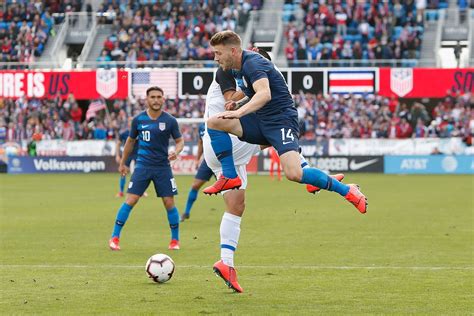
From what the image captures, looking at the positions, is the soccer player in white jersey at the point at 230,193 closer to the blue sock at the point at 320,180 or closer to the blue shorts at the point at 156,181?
the blue sock at the point at 320,180

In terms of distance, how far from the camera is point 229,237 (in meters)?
9.66

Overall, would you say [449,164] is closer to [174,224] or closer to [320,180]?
[174,224]

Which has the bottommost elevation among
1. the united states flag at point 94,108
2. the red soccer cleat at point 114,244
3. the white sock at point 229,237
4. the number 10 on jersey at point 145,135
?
the united states flag at point 94,108

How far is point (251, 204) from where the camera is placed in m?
23.2

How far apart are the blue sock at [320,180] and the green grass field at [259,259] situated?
0.99 meters

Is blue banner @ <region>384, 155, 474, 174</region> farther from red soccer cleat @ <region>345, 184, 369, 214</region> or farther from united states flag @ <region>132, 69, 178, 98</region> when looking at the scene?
red soccer cleat @ <region>345, 184, 369, 214</region>

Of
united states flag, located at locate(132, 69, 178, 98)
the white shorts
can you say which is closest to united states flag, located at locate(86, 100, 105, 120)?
united states flag, located at locate(132, 69, 178, 98)

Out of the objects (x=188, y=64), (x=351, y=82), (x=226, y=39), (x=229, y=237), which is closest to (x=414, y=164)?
(x=351, y=82)

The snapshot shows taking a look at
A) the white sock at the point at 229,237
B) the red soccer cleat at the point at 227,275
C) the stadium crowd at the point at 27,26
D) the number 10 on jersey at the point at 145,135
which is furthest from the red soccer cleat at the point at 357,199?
the stadium crowd at the point at 27,26

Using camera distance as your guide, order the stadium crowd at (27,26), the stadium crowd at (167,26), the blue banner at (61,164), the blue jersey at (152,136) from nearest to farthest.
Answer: the blue jersey at (152,136) < the blue banner at (61,164) < the stadium crowd at (167,26) < the stadium crowd at (27,26)

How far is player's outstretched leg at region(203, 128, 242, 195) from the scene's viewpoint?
31.3 feet

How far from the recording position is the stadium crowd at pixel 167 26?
152 ft

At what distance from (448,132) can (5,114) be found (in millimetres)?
19765

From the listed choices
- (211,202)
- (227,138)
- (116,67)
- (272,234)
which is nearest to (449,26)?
(116,67)
